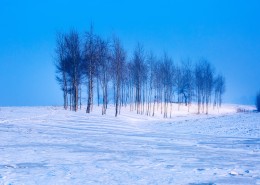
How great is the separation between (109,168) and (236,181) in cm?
313

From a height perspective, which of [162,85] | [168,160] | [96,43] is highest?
[96,43]

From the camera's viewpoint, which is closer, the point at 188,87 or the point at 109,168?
the point at 109,168

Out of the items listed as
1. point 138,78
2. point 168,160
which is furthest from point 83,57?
point 168,160

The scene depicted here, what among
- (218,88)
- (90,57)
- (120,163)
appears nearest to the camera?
(120,163)

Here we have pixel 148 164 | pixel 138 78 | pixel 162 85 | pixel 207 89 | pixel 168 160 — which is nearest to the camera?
pixel 148 164

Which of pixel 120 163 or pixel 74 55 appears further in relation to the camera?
pixel 74 55

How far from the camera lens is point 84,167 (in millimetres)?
8820

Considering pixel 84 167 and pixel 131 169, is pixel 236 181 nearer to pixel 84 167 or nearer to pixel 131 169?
pixel 131 169

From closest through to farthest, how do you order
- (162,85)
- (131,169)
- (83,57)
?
(131,169)
(83,57)
(162,85)

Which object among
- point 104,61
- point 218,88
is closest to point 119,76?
point 104,61

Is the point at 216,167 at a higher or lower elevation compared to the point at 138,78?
lower

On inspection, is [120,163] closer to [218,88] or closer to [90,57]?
[90,57]

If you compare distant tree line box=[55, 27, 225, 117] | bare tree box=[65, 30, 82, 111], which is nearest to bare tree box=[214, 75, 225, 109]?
distant tree line box=[55, 27, 225, 117]

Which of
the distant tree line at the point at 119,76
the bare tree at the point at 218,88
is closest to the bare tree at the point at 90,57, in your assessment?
the distant tree line at the point at 119,76
